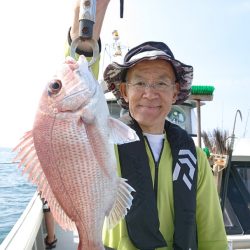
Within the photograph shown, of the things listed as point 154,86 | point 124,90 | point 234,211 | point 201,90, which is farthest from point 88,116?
point 234,211

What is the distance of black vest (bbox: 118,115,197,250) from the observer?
2.37 m

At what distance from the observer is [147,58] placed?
2516mm

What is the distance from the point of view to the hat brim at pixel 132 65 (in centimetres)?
258

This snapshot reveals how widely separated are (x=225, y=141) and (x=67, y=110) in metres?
4.83

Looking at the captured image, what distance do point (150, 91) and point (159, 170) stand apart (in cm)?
56

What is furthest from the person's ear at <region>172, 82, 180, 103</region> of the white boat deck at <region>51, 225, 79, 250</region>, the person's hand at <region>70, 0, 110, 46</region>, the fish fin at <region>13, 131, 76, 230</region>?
the white boat deck at <region>51, 225, 79, 250</region>

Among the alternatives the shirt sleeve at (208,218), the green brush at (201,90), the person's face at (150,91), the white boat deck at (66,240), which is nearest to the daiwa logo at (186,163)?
the shirt sleeve at (208,218)

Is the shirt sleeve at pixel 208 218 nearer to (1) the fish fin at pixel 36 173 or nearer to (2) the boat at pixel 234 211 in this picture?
(1) the fish fin at pixel 36 173

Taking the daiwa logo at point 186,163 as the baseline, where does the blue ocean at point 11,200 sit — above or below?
below

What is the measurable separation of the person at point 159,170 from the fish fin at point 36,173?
28.8 inches

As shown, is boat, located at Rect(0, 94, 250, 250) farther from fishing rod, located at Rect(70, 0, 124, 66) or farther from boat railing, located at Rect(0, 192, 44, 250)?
fishing rod, located at Rect(70, 0, 124, 66)

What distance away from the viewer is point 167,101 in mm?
2604

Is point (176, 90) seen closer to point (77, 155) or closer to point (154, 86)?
point (154, 86)

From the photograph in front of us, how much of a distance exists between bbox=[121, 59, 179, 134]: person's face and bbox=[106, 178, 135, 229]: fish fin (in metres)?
0.86
